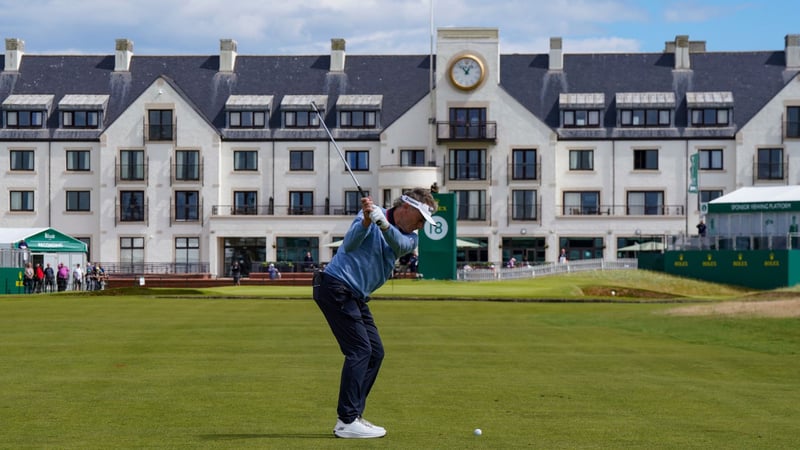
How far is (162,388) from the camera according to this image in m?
16.2

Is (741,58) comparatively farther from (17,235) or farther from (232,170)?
(17,235)

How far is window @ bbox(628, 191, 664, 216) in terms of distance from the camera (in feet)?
305

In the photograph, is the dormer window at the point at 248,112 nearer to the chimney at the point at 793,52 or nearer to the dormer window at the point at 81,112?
the dormer window at the point at 81,112

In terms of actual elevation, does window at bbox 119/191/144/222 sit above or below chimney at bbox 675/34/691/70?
below

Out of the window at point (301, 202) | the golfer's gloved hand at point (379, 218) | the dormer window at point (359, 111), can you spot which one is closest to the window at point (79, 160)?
the window at point (301, 202)

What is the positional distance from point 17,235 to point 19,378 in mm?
53141

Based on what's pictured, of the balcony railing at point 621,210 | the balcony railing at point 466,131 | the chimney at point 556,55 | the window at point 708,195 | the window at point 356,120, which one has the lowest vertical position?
the balcony railing at point 621,210

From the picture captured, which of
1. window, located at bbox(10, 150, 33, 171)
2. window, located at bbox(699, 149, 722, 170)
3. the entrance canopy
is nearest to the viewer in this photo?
the entrance canopy

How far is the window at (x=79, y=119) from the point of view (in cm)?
9425

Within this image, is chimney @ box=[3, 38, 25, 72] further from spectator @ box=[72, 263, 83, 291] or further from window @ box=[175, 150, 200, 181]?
spectator @ box=[72, 263, 83, 291]

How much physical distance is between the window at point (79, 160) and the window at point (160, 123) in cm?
549

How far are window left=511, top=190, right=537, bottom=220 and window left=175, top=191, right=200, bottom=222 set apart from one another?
23.3 m

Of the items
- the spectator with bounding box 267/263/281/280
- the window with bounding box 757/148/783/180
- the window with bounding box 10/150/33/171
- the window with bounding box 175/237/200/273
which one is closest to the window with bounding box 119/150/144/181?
the window with bounding box 175/237/200/273

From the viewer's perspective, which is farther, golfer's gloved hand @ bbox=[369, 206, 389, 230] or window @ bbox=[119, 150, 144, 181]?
window @ bbox=[119, 150, 144, 181]
